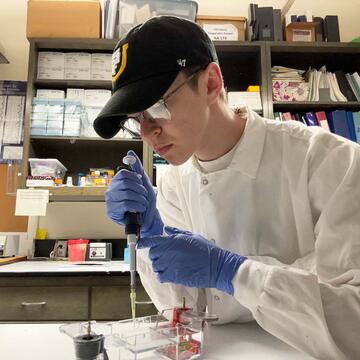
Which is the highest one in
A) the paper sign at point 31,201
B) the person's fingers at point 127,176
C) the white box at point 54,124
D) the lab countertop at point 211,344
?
the white box at point 54,124

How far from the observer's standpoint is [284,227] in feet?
2.77

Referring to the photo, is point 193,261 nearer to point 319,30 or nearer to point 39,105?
point 39,105

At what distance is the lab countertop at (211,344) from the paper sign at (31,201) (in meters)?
1.42

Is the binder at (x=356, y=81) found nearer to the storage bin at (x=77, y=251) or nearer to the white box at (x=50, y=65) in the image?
the white box at (x=50, y=65)

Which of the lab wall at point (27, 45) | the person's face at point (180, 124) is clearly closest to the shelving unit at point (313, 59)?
the lab wall at point (27, 45)

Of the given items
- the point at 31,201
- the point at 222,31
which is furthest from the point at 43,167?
the point at 222,31

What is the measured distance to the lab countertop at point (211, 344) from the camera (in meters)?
0.66

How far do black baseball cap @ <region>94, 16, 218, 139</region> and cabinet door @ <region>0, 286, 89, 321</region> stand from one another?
1.26m

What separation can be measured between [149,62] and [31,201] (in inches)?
68.4

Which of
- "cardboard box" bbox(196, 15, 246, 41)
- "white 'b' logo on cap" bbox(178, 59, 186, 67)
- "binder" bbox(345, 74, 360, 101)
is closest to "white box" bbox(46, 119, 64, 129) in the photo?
"cardboard box" bbox(196, 15, 246, 41)

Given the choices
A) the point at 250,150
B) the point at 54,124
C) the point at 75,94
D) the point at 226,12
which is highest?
the point at 226,12

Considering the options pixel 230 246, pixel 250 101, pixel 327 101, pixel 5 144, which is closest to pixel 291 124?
pixel 230 246

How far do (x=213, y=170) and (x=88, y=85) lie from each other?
1761 mm

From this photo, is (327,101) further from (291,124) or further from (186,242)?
(186,242)
